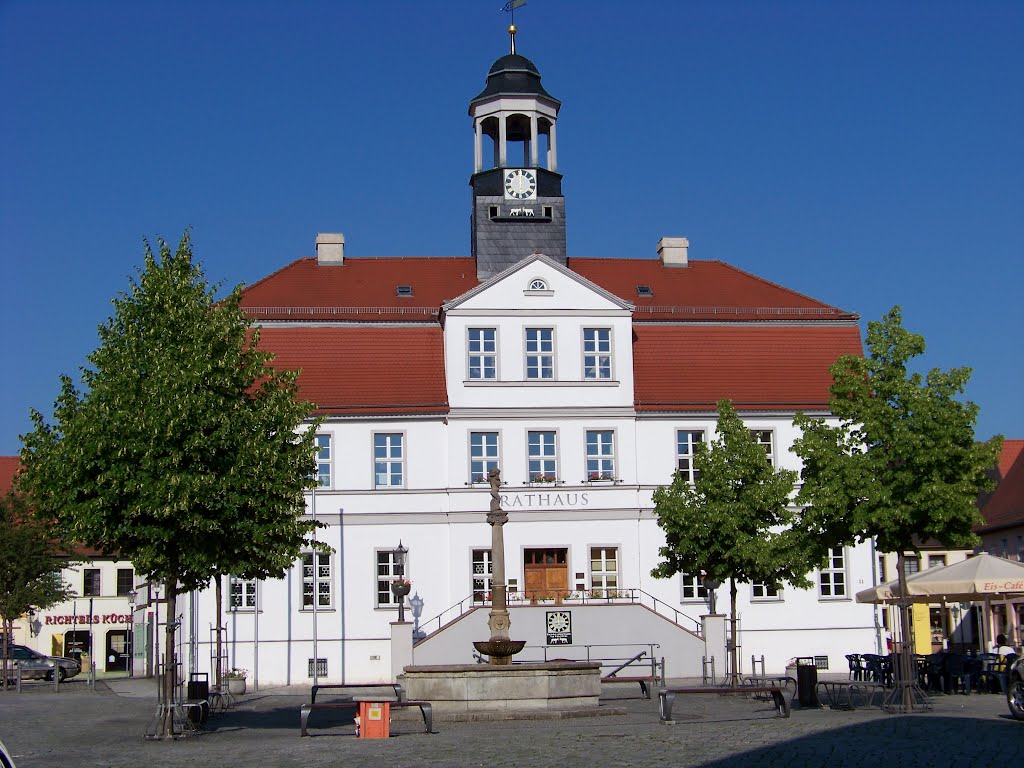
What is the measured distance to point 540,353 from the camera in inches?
1682

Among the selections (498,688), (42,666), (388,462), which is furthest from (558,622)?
(42,666)

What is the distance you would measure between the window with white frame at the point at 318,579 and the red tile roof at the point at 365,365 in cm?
450

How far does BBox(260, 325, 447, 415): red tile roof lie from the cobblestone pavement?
14.9 m

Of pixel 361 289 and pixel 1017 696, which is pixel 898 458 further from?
pixel 361 289

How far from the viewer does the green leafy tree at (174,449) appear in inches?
920

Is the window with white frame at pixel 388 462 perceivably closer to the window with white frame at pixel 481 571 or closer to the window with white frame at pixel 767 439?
the window with white frame at pixel 481 571

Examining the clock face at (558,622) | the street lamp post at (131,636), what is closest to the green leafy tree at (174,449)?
the clock face at (558,622)

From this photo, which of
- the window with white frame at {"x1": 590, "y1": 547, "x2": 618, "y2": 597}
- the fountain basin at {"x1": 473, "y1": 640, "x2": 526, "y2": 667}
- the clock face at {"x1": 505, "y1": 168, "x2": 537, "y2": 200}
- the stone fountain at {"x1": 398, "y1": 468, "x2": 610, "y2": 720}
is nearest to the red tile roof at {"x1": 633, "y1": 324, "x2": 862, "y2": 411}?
the window with white frame at {"x1": 590, "y1": 547, "x2": 618, "y2": 597}

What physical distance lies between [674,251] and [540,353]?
32.7 ft

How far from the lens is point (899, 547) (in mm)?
27406

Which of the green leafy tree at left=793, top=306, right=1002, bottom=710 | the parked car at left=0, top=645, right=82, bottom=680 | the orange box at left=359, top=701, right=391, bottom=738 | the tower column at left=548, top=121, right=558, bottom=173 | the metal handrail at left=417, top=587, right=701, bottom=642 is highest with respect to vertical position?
the tower column at left=548, top=121, right=558, bottom=173

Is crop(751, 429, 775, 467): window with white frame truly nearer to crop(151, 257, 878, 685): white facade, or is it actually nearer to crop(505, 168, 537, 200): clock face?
crop(151, 257, 878, 685): white facade

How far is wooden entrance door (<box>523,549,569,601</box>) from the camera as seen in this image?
137ft

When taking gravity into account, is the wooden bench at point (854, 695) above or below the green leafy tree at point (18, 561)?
below
